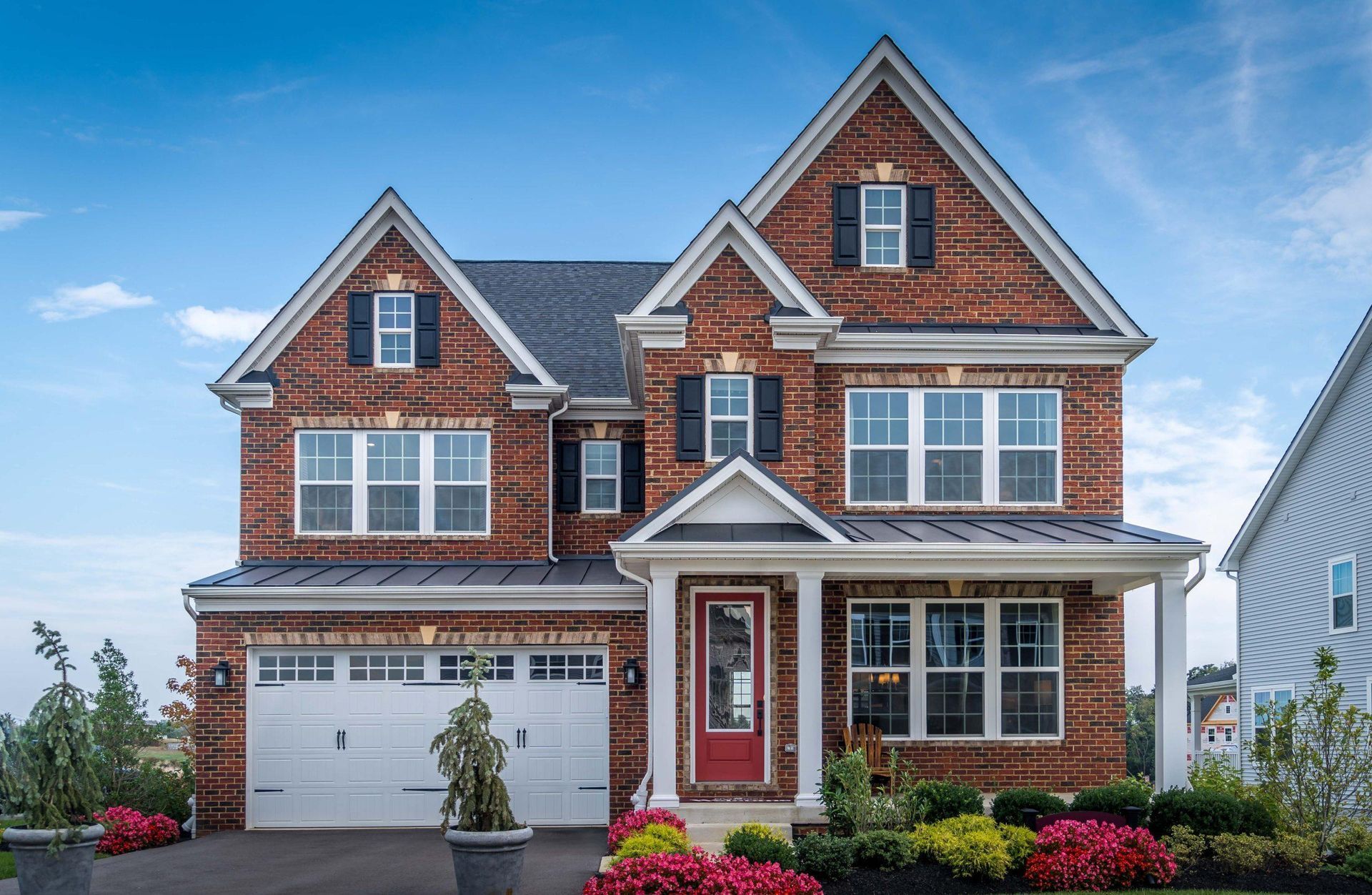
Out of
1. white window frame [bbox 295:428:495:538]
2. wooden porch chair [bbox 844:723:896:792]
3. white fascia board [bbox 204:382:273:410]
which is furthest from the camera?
white window frame [bbox 295:428:495:538]

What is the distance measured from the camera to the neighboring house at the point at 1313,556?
23180mm

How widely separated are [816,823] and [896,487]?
17.6 ft

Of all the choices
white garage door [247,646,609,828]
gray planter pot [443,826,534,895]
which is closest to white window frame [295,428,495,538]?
white garage door [247,646,609,828]

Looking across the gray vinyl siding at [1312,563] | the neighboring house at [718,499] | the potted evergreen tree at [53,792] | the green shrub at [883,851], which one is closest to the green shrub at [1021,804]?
the green shrub at [883,851]

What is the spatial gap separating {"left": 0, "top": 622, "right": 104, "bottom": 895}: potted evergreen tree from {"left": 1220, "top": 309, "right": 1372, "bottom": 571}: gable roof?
22.1 meters

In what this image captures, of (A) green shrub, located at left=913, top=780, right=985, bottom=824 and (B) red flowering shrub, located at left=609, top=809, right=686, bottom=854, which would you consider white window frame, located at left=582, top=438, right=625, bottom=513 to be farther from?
(A) green shrub, located at left=913, top=780, right=985, bottom=824

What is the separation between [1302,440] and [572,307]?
15248 mm

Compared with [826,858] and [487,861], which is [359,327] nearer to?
[487,861]

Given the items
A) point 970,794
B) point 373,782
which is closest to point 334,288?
point 373,782

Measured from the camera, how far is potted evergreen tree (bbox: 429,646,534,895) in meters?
11.7

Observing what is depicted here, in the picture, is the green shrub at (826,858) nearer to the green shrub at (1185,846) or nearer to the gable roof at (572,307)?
the green shrub at (1185,846)

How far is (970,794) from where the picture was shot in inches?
578

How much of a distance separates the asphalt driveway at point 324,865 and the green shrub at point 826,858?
238 centimetres

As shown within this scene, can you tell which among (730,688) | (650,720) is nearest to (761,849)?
(650,720)
